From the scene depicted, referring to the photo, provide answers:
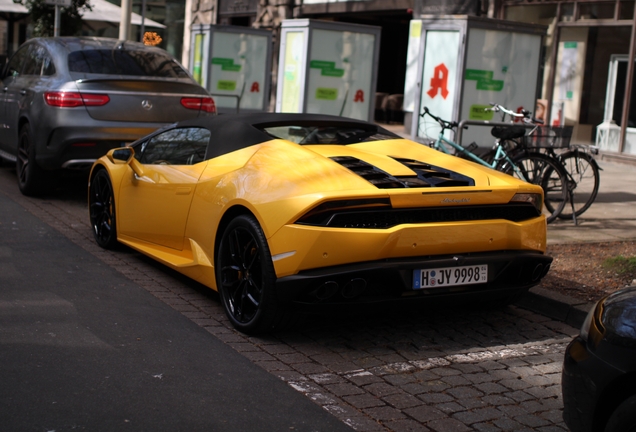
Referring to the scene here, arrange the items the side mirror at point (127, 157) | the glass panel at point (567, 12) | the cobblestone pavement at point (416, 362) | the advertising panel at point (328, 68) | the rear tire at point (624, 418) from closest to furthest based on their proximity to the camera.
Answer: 1. the rear tire at point (624, 418)
2. the cobblestone pavement at point (416, 362)
3. the side mirror at point (127, 157)
4. the advertising panel at point (328, 68)
5. the glass panel at point (567, 12)

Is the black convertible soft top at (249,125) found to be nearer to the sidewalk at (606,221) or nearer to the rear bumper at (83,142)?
the sidewalk at (606,221)

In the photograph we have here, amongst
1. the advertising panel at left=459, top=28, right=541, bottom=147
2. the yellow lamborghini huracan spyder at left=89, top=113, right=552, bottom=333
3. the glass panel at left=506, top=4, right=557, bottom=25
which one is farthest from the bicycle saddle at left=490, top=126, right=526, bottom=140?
the glass panel at left=506, top=4, right=557, bottom=25

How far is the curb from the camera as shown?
5816 mm

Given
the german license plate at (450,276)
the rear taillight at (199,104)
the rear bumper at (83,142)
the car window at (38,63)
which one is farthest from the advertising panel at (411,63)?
the german license plate at (450,276)

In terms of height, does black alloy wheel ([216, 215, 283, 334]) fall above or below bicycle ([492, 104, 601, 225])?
below

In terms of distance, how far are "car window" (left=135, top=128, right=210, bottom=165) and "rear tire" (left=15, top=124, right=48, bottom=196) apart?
120 inches

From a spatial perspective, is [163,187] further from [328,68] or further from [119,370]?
[328,68]

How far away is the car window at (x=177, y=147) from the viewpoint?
627cm

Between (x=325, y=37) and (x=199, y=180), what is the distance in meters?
7.88

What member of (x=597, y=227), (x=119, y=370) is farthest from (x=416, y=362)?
(x=597, y=227)

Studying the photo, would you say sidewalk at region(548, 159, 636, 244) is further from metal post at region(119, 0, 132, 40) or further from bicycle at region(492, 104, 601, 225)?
metal post at region(119, 0, 132, 40)

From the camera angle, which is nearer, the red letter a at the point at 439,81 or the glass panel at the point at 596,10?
the red letter a at the point at 439,81

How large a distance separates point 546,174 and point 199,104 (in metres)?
3.71

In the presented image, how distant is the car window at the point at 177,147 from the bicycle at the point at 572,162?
3.68 metres
